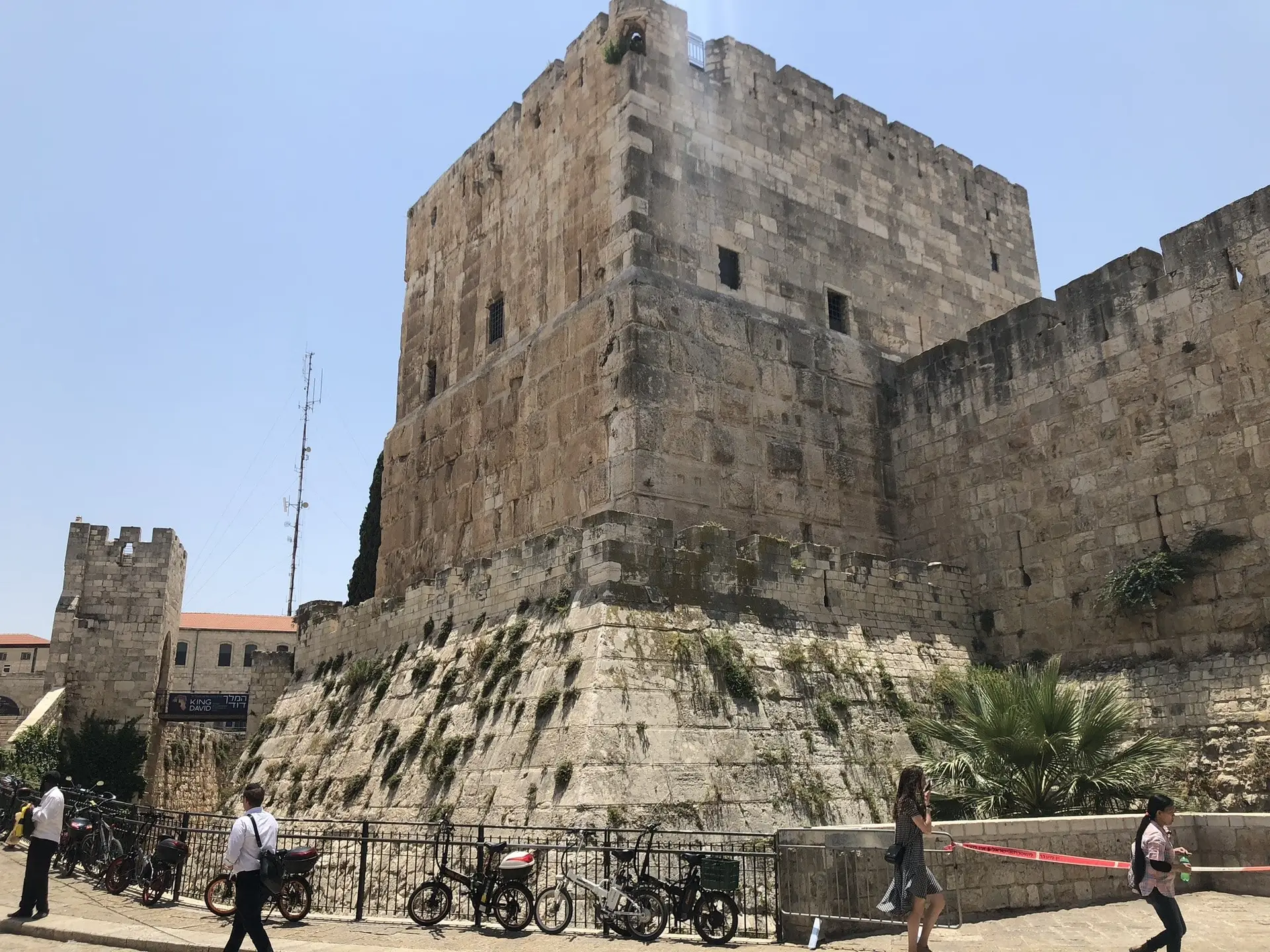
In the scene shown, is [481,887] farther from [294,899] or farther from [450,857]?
[294,899]

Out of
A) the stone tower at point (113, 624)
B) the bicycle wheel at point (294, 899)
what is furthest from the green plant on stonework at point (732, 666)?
the stone tower at point (113, 624)

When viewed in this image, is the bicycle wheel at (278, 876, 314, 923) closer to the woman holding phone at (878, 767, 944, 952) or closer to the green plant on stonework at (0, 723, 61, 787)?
the woman holding phone at (878, 767, 944, 952)

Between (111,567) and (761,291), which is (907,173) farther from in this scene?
(111,567)

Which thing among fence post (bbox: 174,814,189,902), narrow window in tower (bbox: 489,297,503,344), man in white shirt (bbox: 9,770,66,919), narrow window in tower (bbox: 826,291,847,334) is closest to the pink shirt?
fence post (bbox: 174,814,189,902)

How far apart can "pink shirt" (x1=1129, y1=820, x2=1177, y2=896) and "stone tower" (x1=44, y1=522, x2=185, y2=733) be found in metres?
29.5

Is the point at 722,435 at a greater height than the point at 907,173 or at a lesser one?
lesser

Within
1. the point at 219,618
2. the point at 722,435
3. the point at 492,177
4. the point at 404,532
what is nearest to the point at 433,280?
the point at 492,177

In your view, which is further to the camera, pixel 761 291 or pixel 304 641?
pixel 304 641

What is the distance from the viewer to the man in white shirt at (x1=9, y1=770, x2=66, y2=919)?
9938mm

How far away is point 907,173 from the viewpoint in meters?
21.1

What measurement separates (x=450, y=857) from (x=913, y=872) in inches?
206

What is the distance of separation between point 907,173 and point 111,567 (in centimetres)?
2646

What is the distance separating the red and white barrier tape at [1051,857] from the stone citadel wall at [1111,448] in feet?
14.1

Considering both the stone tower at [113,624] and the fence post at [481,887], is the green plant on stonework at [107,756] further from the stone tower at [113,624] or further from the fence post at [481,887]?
the fence post at [481,887]
